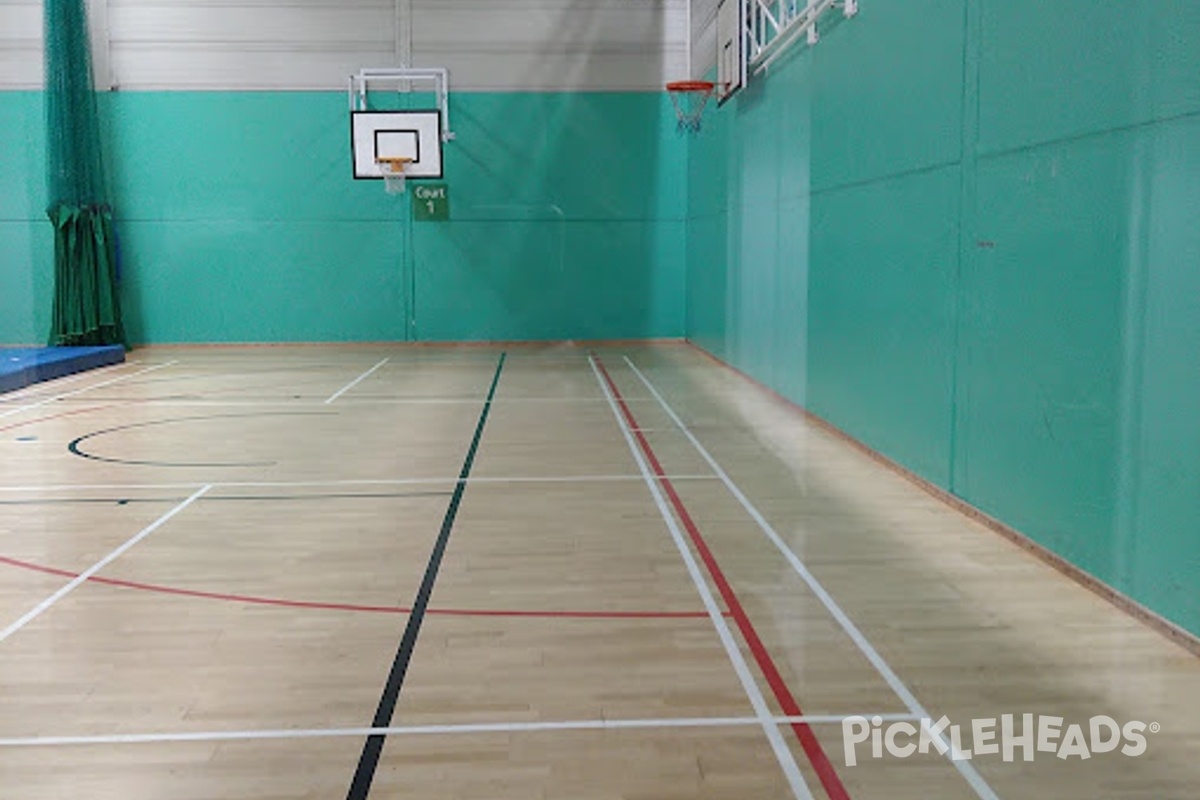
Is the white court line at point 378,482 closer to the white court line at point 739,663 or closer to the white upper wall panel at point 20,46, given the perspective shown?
the white court line at point 739,663

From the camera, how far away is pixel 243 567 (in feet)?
17.6

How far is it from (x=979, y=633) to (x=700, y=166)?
1227cm

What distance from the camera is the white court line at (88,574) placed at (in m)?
4.57

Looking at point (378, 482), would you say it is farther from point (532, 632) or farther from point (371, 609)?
point (532, 632)

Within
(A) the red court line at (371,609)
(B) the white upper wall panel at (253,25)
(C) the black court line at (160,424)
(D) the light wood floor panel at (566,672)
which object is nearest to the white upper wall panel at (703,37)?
(B) the white upper wall panel at (253,25)

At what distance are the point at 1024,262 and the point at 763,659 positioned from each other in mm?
2573

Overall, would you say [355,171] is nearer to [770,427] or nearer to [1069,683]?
[770,427]

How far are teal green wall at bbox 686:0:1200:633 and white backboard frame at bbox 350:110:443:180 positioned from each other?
7.74 metres

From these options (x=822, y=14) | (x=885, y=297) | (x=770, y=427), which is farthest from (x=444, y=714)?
(x=822, y=14)

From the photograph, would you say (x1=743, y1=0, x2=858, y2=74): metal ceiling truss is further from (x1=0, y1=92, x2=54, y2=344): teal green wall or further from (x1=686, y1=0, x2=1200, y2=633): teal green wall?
(x1=0, y1=92, x2=54, y2=344): teal green wall

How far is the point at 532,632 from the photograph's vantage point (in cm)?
442

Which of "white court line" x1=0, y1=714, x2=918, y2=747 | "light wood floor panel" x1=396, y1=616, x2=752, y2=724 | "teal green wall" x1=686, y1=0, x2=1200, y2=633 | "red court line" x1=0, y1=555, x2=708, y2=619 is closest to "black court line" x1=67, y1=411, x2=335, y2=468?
"red court line" x1=0, y1=555, x2=708, y2=619

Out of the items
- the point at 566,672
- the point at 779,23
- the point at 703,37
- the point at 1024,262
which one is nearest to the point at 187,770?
the point at 566,672

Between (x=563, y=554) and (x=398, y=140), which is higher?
(x=398, y=140)
